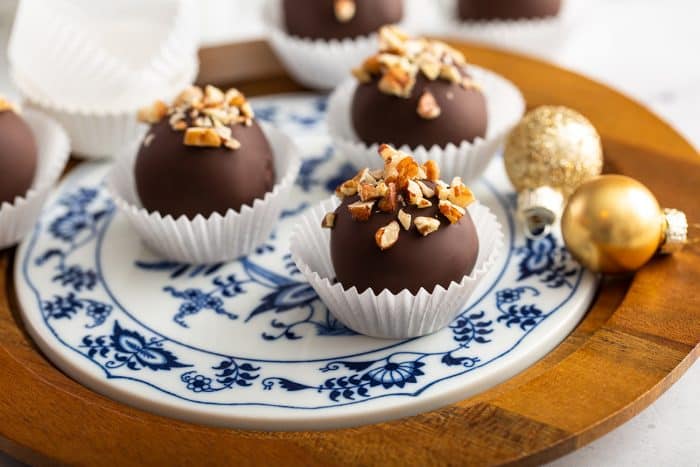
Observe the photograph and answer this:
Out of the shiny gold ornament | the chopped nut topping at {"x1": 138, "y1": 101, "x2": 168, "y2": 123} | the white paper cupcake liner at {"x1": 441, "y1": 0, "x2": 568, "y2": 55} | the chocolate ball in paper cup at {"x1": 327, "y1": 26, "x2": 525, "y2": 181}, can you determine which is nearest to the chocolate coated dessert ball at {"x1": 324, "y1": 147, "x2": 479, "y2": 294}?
the shiny gold ornament

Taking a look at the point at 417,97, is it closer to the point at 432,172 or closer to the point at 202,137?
the point at 432,172

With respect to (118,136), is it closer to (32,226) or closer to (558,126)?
(32,226)

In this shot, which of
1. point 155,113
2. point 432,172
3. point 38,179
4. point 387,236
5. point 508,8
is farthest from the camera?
point 508,8

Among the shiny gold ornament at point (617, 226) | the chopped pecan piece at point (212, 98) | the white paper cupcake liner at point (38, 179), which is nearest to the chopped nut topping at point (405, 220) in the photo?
the shiny gold ornament at point (617, 226)

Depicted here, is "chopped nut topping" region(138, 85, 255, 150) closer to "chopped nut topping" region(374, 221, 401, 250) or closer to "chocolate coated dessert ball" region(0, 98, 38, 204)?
"chocolate coated dessert ball" region(0, 98, 38, 204)

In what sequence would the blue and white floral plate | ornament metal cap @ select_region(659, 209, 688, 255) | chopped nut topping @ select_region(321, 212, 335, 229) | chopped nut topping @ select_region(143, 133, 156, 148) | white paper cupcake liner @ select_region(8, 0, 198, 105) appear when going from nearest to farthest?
the blue and white floral plate → chopped nut topping @ select_region(321, 212, 335, 229) → ornament metal cap @ select_region(659, 209, 688, 255) → chopped nut topping @ select_region(143, 133, 156, 148) → white paper cupcake liner @ select_region(8, 0, 198, 105)

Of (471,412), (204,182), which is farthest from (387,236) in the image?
(204,182)
